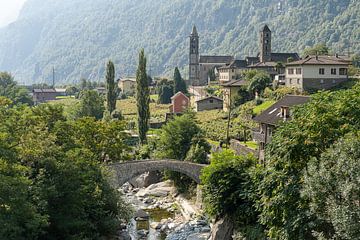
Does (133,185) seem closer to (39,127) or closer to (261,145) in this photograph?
(261,145)

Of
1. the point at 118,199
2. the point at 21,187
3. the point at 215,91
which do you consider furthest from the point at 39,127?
the point at 215,91

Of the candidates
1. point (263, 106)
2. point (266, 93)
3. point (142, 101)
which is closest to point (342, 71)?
point (263, 106)

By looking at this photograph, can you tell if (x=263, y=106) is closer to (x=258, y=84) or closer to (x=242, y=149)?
(x=258, y=84)

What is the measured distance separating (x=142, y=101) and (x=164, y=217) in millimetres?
21846

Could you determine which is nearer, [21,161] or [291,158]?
[291,158]

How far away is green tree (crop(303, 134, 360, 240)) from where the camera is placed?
61.3 ft

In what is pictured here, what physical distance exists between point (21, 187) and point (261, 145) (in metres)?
25.7

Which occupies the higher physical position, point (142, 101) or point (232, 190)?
point (142, 101)

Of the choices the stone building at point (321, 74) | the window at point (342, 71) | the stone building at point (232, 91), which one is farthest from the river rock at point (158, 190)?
the window at point (342, 71)

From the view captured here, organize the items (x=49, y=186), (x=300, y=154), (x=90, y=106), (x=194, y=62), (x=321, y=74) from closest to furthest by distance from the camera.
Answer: (x=300, y=154) → (x=49, y=186) → (x=321, y=74) → (x=90, y=106) → (x=194, y=62)

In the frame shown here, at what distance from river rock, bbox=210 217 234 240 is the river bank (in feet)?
18.0

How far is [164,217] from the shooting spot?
45781 millimetres

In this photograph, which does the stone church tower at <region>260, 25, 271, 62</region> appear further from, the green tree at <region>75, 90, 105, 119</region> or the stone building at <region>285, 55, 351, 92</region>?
the stone building at <region>285, 55, 351, 92</region>

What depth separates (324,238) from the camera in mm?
20484
